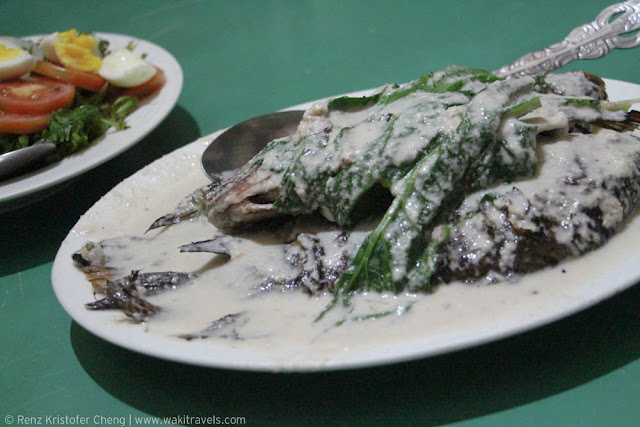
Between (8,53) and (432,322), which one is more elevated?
(8,53)

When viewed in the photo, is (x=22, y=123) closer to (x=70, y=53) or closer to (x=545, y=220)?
(x=70, y=53)

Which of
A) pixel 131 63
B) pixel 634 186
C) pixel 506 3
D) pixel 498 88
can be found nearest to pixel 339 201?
pixel 498 88

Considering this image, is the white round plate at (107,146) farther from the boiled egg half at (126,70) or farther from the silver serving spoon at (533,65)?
the silver serving spoon at (533,65)

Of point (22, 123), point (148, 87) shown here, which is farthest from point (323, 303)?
point (148, 87)

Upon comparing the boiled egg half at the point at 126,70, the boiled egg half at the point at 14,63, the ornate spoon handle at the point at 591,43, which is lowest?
the boiled egg half at the point at 126,70

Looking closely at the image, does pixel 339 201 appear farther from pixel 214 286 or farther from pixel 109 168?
pixel 109 168

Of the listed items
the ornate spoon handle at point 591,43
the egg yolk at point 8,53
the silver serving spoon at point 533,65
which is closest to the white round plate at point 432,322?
the silver serving spoon at point 533,65

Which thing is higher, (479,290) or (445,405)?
(479,290)
